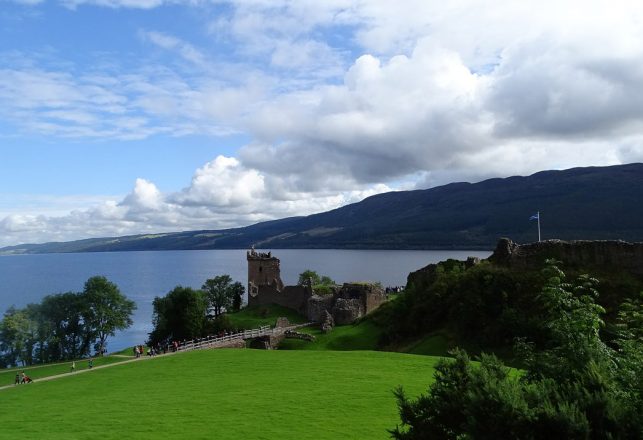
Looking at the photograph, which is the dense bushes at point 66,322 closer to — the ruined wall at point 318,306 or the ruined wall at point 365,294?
the ruined wall at point 318,306

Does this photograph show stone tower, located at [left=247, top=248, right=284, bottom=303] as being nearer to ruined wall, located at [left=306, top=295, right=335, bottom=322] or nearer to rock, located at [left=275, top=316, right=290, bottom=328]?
ruined wall, located at [left=306, top=295, right=335, bottom=322]

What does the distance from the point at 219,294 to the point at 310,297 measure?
32.2 meters

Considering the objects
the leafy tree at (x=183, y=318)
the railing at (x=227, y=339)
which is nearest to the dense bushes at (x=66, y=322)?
the leafy tree at (x=183, y=318)

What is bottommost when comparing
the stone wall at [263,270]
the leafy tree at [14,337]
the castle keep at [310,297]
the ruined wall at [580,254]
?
the leafy tree at [14,337]

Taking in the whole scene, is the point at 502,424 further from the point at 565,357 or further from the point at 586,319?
the point at 586,319

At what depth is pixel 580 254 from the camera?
3366cm

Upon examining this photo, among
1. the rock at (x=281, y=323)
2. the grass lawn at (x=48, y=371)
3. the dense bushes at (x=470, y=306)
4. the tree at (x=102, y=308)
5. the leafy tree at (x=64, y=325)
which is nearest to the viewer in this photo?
the dense bushes at (x=470, y=306)

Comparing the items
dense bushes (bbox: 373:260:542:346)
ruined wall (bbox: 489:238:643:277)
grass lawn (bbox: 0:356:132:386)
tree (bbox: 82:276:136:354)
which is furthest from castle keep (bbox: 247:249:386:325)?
grass lawn (bbox: 0:356:132:386)

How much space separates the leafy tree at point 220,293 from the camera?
8931cm

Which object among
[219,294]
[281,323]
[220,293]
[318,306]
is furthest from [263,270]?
[281,323]

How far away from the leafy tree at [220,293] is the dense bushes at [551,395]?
266 feet

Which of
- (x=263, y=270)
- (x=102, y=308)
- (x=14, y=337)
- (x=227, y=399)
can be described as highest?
(x=263, y=270)

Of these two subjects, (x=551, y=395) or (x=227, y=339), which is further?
(x=227, y=339)

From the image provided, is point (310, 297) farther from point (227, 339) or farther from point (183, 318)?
point (227, 339)
